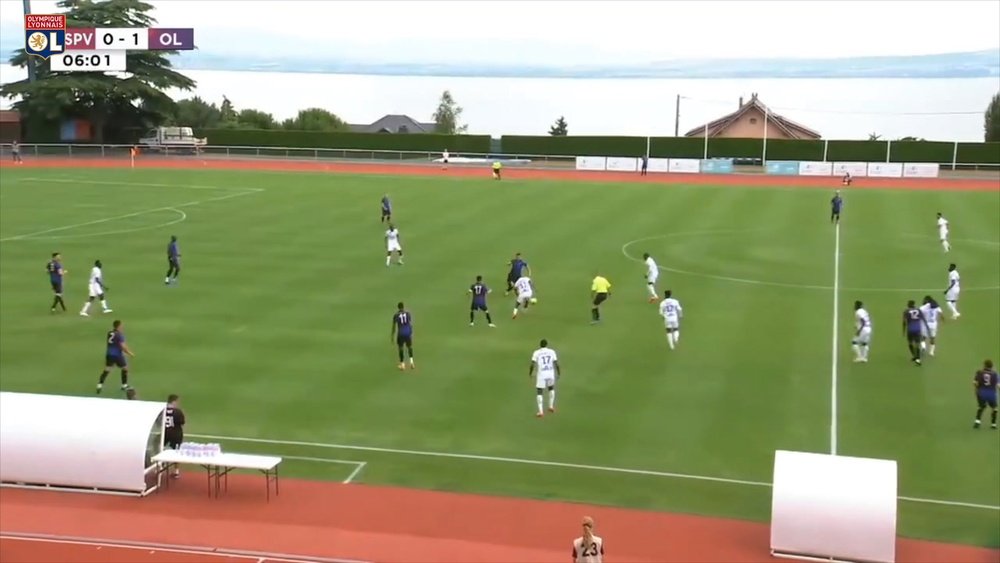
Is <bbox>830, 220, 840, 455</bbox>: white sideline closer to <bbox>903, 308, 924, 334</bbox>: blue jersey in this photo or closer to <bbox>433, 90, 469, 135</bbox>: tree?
<bbox>903, 308, 924, 334</bbox>: blue jersey

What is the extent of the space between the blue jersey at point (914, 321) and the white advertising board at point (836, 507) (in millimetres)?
9994

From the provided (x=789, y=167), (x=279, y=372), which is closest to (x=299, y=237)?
(x=279, y=372)

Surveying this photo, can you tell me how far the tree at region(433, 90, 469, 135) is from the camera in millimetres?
150750

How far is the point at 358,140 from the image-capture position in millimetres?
91312

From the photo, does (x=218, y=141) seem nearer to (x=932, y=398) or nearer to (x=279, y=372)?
(x=279, y=372)

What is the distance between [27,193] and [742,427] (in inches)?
1832

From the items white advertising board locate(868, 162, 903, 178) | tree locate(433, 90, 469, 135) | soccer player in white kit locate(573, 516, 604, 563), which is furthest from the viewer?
tree locate(433, 90, 469, 135)

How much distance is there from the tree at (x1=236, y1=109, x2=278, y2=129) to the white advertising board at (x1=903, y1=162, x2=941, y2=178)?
6645 centimetres

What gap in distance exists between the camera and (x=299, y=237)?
40.1 m

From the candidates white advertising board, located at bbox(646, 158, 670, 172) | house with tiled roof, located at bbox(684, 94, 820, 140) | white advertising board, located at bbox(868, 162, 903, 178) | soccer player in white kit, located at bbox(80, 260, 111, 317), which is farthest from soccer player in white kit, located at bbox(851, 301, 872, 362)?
house with tiled roof, located at bbox(684, 94, 820, 140)

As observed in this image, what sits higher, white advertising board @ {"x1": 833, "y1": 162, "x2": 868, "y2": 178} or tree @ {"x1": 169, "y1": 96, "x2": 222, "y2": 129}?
tree @ {"x1": 169, "y1": 96, "x2": 222, "y2": 129}

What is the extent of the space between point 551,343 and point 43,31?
2072 inches

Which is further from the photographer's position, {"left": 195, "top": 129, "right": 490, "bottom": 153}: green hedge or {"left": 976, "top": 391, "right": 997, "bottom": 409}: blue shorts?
{"left": 195, "top": 129, "right": 490, "bottom": 153}: green hedge

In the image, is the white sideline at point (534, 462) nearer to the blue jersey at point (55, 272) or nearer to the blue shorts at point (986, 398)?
the blue shorts at point (986, 398)
